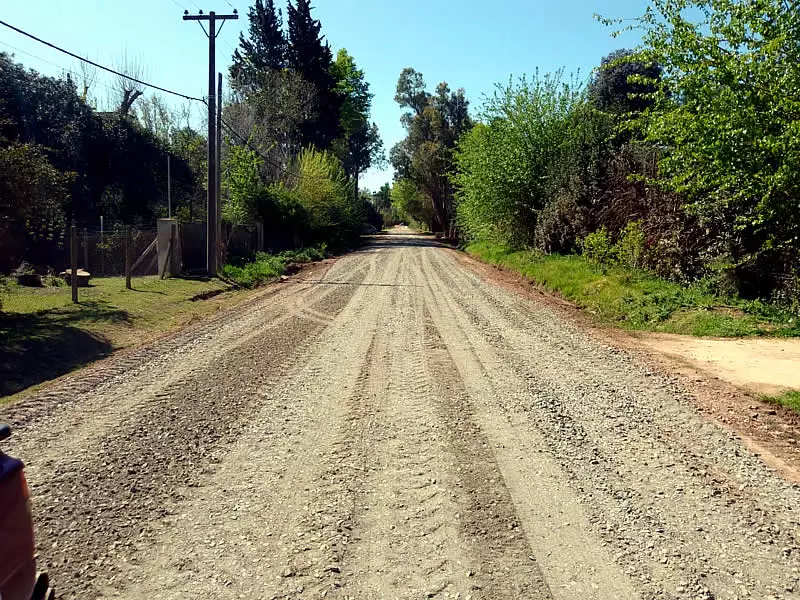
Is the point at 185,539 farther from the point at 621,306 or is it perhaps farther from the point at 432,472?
the point at 621,306

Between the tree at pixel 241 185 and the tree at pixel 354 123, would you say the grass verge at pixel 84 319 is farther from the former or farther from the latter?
the tree at pixel 354 123

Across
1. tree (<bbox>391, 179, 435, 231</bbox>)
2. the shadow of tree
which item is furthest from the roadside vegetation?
tree (<bbox>391, 179, 435, 231</bbox>)

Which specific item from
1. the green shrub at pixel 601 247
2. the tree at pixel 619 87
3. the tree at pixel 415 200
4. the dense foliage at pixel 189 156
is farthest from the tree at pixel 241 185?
the tree at pixel 415 200

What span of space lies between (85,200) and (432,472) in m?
30.3

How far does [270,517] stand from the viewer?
408 cm

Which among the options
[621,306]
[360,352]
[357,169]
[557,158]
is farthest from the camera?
[357,169]

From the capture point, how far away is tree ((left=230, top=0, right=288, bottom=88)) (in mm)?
49406

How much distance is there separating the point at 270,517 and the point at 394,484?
37.9 inches

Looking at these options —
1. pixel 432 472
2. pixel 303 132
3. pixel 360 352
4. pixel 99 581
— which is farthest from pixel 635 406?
pixel 303 132

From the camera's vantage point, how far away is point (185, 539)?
3.78 metres

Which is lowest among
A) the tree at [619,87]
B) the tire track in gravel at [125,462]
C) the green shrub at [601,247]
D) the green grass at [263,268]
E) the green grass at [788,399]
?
the tire track in gravel at [125,462]

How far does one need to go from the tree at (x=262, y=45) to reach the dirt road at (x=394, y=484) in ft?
149

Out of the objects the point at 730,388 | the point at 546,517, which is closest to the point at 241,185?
the point at 730,388

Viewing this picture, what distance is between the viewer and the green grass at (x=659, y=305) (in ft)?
37.4
